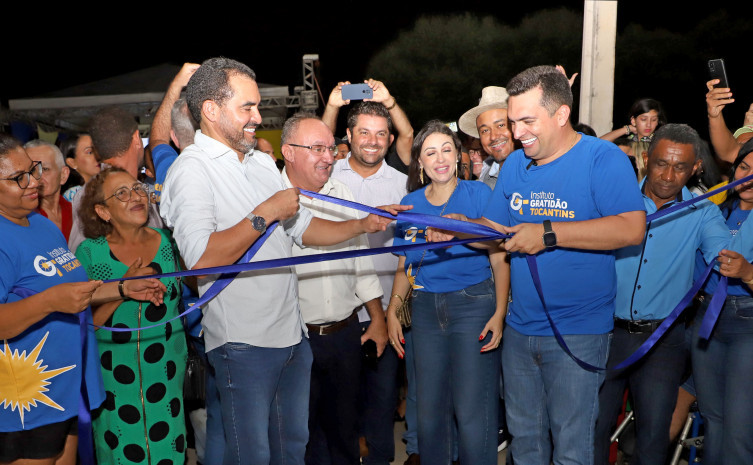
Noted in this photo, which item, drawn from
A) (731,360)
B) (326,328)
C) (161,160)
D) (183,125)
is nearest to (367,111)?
(183,125)

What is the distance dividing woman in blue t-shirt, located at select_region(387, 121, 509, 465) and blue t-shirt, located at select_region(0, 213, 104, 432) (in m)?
1.79

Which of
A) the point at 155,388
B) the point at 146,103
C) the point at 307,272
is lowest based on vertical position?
the point at 155,388

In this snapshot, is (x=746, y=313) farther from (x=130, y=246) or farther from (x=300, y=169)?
(x=130, y=246)

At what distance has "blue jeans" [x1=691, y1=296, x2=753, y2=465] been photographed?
3.38m

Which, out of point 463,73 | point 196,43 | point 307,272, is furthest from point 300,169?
point 196,43

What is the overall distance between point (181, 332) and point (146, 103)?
983 cm

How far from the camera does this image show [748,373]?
336 centimetres

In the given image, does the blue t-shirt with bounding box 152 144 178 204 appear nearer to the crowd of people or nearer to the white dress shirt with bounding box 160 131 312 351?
the crowd of people

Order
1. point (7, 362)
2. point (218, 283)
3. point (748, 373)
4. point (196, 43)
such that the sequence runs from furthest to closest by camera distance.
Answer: point (196, 43) < point (748, 373) < point (7, 362) < point (218, 283)

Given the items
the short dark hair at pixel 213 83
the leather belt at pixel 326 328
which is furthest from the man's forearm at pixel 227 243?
the leather belt at pixel 326 328

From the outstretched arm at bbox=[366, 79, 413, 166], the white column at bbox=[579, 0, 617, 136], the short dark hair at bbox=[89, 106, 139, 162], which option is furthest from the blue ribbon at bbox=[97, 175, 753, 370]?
the white column at bbox=[579, 0, 617, 136]

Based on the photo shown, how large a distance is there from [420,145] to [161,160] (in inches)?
61.1

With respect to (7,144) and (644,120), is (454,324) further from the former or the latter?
(644,120)

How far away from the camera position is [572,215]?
9.54 ft
